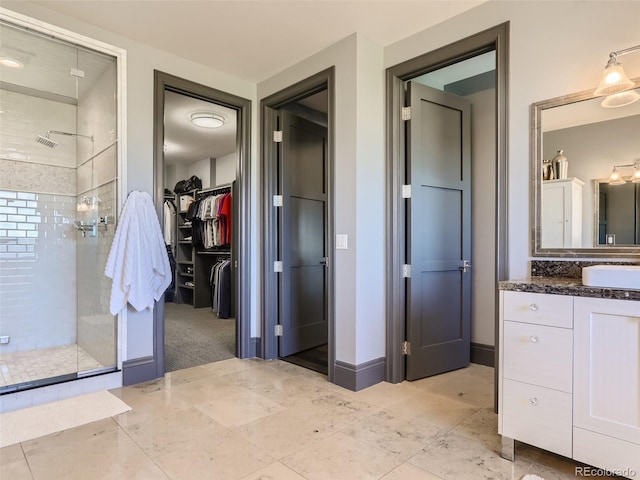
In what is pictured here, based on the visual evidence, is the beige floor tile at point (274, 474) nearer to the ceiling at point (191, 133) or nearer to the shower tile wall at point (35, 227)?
the shower tile wall at point (35, 227)

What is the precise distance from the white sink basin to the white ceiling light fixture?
4.15 meters

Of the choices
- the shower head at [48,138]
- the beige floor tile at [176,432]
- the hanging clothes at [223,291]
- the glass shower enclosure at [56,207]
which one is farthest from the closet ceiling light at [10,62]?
the hanging clothes at [223,291]

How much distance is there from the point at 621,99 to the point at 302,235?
2645 millimetres

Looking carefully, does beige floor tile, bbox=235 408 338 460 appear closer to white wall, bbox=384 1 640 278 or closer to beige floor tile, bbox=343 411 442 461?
beige floor tile, bbox=343 411 442 461

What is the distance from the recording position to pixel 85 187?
11.0 feet

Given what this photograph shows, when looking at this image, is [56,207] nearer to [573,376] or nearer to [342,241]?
[342,241]

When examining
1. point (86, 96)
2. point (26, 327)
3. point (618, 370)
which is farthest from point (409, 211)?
point (26, 327)

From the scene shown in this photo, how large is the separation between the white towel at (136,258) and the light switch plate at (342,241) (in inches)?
53.4

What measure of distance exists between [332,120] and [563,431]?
242cm

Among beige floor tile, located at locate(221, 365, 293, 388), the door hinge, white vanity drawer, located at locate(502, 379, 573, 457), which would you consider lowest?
beige floor tile, located at locate(221, 365, 293, 388)

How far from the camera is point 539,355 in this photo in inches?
68.4

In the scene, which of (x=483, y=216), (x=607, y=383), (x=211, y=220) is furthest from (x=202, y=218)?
(x=607, y=383)

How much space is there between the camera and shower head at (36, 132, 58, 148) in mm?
3413

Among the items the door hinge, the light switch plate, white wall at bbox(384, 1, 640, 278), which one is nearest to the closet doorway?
the light switch plate
